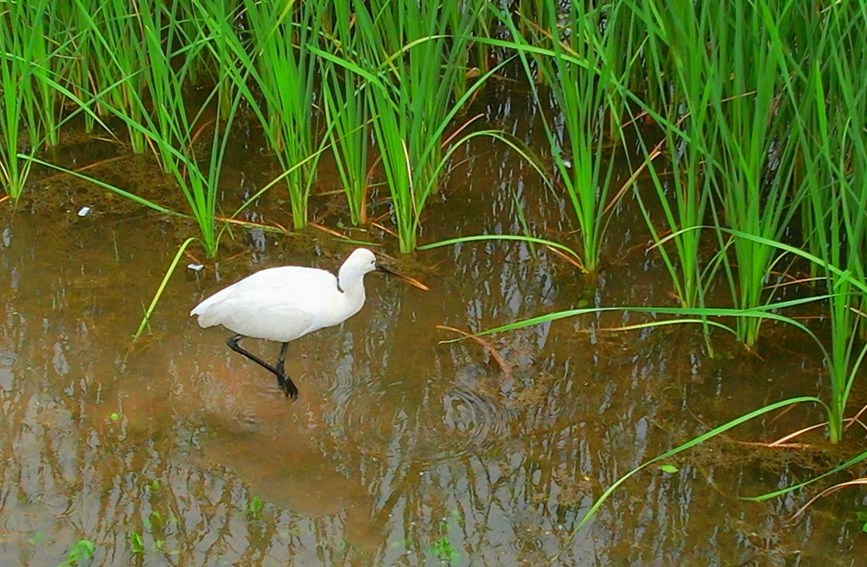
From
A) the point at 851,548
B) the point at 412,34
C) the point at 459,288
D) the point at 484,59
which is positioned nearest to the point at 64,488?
the point at 459,288

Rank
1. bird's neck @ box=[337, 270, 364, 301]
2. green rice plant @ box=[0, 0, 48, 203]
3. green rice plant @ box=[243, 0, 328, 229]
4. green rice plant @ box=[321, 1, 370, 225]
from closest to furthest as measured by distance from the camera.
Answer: bird's neck @ box=[337, 270, 364, 301], green rice plant @ box=[243, 0, 328, 229], green rice plant @ box=[321, 1, 370, 225], green rice plant @ box=[0, 0, 48, 203]

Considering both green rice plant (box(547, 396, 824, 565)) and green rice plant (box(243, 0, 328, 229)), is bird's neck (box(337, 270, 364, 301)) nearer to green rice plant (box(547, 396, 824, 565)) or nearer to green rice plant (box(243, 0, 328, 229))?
green rice plant (box(243, 0, 328, 229))

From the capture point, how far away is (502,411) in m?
3.93

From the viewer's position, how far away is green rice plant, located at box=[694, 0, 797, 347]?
3.62 meters

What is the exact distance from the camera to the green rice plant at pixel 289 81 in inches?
167

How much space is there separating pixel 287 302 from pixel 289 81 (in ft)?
3.26

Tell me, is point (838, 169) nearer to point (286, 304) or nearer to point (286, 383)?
point (286, 304)

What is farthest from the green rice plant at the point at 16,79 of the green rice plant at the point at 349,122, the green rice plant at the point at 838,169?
the green rice plant at the point at 838,169

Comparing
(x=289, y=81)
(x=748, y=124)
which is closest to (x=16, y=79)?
(x=289, y=81)

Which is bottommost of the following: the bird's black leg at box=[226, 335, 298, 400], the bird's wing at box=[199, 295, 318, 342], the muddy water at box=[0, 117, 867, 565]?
the muddy water at box=[0, 117, 867, 565]

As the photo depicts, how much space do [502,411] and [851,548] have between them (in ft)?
3.85

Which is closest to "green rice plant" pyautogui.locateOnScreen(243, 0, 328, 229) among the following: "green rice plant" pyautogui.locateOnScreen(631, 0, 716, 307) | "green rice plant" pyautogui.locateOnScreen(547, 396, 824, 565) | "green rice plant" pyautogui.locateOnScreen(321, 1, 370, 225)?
"green rice plant" pyautogui.locateOnScreen(321, 1, 370, 225)

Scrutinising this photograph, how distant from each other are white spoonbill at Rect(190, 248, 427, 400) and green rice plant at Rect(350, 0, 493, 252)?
0.56 metres

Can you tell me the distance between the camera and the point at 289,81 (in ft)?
14.5
